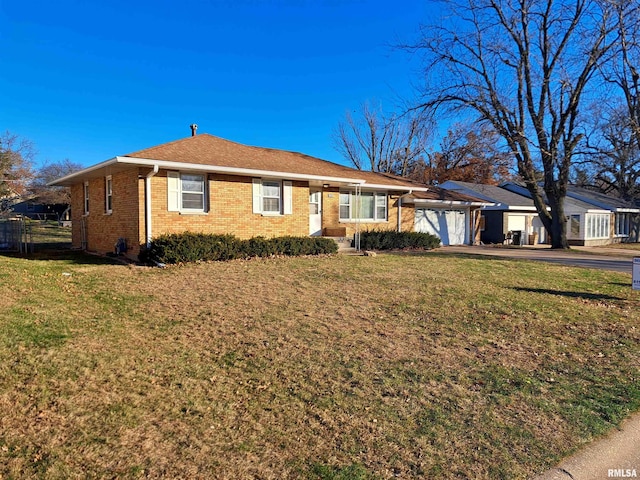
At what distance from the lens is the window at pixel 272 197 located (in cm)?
1454

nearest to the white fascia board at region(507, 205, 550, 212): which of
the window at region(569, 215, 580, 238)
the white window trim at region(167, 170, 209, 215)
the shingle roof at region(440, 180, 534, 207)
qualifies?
the shingle roof at region(440, 180, 534, 207)

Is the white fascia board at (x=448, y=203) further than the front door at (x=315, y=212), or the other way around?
the white fascia board at (x=448, y=203)

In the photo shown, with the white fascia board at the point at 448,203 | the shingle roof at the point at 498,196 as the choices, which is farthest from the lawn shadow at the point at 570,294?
the shingle roof at the point at 498,196

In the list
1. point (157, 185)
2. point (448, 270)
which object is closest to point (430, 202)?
point (448, 270)

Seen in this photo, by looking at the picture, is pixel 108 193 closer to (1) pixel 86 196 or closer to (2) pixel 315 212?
(1) pixel 86 196

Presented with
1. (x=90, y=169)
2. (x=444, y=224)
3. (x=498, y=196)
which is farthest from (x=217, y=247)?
(x=498, y=196)

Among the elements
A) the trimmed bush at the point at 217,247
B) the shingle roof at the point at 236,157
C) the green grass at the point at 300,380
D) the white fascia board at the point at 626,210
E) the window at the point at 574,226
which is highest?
the shingle roof at the point at 236,157

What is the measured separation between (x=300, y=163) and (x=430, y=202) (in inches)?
306

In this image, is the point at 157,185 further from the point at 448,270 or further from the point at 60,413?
the point at 60,413

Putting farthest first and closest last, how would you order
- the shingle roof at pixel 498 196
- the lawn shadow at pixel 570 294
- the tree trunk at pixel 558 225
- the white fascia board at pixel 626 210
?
the white fascia board at pixel 626 210 → the shingle roof at pixel 498 196 → the tree trunk at pixel 558 225 → the lawn shadow at pixel 570 294

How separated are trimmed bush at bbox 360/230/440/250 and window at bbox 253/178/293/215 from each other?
3649mm

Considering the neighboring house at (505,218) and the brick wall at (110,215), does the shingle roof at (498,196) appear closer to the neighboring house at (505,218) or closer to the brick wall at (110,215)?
the neighboring house at (505,218)

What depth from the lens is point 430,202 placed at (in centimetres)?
2139

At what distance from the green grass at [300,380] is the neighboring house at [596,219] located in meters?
23.8
